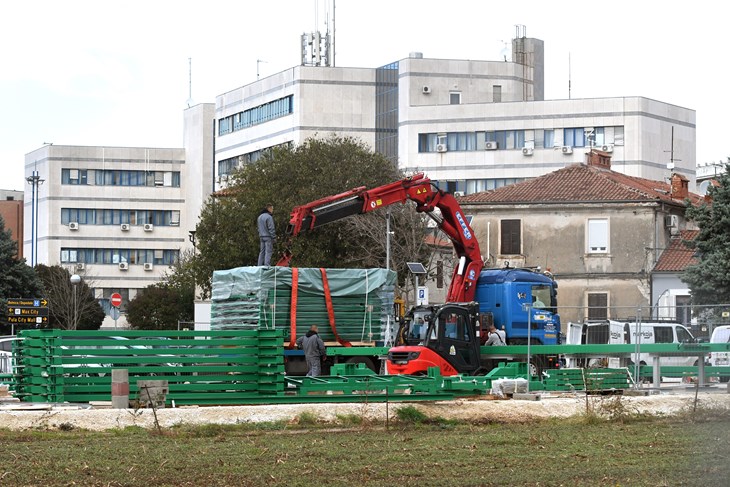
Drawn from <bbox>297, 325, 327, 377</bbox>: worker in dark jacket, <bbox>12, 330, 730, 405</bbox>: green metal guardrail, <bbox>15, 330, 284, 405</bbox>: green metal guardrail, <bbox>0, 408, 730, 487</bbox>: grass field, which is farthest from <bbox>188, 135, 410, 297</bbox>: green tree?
<bbox>0, 408, 730, 487</bbox>: grass field

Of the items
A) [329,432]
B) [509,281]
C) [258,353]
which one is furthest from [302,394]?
[509,281]

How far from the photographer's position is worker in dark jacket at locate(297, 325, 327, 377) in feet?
103

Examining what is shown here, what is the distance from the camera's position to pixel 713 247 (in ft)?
167

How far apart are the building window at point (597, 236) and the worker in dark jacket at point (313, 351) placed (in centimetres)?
3132

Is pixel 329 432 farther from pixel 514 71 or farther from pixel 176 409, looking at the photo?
pixel 514 71

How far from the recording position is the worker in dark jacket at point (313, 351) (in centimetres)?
3128

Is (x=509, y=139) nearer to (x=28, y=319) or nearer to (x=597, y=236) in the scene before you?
(x=597, y=236)

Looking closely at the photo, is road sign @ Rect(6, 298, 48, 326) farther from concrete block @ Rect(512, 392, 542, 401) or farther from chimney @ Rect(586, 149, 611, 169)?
chimney @ Rect(586, 149, 611, 169)

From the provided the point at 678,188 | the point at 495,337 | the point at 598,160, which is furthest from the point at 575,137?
the point at 495,337

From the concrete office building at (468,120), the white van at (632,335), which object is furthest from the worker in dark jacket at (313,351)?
the concrete office building at (468,120)

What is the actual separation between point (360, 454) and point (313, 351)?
13.8 m

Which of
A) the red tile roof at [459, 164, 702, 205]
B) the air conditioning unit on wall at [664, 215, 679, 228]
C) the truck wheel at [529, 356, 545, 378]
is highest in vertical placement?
the red tile roof at [459, 164, 702, 205]

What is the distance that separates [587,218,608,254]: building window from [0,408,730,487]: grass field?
3762 centimetres

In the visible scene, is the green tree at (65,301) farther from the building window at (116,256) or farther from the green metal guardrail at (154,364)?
the green metal guardrail at (154,364)
